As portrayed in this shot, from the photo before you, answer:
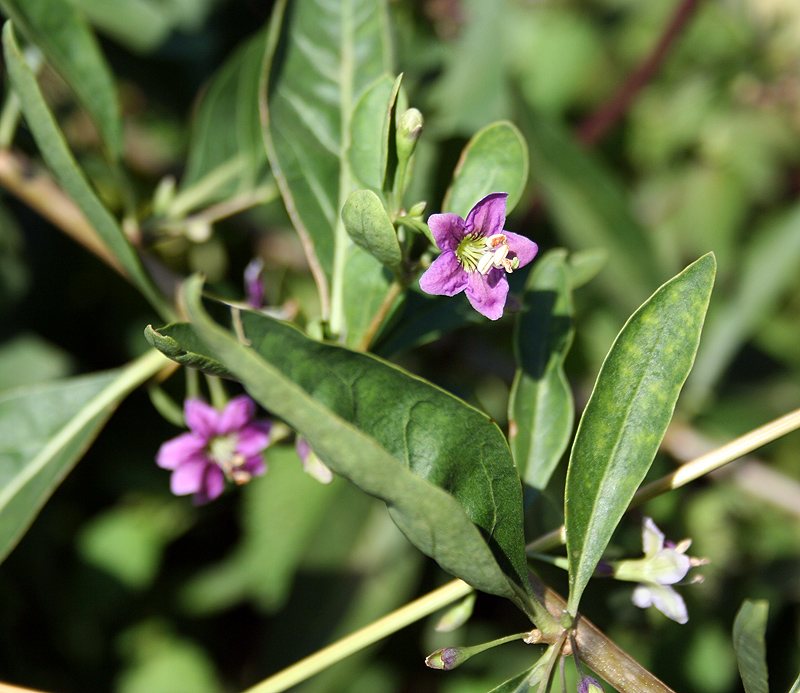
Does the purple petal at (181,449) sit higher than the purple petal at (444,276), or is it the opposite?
the purple petal at (444,276)

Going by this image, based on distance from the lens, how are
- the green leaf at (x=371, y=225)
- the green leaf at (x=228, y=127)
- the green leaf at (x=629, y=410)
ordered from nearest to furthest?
the green leaf at (x=371, y=225) < the green leaf at (x=629, y=410) < the green leaf at (x=228, y=127)

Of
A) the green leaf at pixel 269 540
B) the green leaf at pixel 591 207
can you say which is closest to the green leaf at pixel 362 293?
the green leaf at pixel 591 207

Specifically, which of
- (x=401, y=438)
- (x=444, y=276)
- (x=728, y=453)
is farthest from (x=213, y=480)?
(x=728, y=453)

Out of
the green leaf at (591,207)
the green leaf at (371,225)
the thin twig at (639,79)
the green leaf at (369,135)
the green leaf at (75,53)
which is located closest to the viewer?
the green leaf at (371,225)

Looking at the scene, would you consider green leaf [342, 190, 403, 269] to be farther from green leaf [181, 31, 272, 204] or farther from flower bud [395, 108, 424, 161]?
green leaf [181, 31, 272, 204]

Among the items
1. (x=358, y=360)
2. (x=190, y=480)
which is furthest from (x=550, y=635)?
(x=190, y=480)

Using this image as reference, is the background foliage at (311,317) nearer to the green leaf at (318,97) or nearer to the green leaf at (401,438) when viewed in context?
the green leaf at (318,97)

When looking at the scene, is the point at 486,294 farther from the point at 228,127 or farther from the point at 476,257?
the point at 228,127
